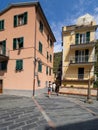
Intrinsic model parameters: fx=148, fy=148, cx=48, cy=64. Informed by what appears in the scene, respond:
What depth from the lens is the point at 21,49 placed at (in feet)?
64.3

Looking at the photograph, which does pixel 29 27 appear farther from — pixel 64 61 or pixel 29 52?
pixel 64 61

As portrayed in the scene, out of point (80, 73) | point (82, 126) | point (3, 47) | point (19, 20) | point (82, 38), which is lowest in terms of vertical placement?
point (82, 126)

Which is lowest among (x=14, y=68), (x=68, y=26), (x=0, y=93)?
(x=0, y=93)

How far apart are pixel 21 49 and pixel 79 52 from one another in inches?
439

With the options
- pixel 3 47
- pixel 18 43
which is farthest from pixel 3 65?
pixel 18 43

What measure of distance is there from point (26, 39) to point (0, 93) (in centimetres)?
838

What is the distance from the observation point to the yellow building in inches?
979

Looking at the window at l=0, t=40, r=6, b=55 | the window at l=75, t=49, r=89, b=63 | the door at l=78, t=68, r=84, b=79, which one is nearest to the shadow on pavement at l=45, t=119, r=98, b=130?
the window at l=0, t=40, r=6, b=55

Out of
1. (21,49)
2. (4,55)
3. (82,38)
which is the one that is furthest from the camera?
(82,38)

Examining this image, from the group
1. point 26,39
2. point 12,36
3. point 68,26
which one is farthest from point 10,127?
point 68,26

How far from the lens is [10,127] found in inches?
275

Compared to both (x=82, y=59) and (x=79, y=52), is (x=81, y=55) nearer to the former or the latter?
(x=79, y=52)

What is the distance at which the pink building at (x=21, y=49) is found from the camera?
18906mm

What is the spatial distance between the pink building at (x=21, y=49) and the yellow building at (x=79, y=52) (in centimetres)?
673
